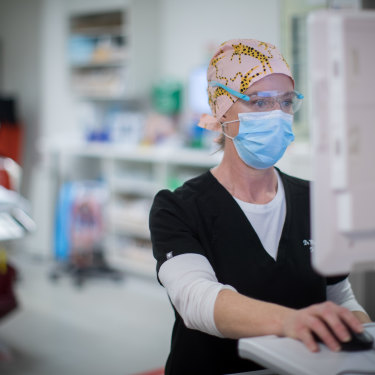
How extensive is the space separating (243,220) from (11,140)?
4.82m

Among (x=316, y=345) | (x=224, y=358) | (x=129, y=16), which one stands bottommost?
(x=224, y=358)

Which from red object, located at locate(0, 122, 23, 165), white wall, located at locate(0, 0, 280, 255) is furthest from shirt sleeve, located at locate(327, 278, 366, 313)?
red object, located at locate(0, 122, 23, 165)

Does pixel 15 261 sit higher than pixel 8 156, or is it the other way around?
pixel 8 156

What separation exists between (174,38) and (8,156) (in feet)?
6.49

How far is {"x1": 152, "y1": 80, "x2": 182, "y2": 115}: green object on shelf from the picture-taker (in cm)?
500

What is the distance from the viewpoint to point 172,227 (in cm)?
135

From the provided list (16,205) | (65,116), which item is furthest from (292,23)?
(65,116)

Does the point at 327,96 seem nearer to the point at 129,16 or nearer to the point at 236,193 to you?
the point at 236,193

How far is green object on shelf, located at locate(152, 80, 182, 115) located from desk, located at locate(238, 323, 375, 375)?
4.07 meters

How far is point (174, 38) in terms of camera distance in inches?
204

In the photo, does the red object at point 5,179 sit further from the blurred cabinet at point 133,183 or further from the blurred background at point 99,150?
the blurred cabinet at point 133,183

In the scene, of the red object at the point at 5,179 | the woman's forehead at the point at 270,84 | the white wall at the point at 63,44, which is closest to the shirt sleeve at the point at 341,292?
the woman's forehead at the point at 270,84

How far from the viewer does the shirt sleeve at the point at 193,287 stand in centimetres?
117

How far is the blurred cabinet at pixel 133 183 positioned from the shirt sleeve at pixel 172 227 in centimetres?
295
